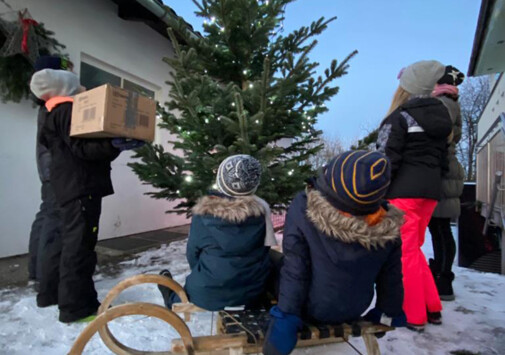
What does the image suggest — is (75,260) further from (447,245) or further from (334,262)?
(447,245)

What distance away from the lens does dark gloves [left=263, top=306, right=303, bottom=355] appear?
1.40 metres

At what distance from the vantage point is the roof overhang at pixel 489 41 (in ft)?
12.7

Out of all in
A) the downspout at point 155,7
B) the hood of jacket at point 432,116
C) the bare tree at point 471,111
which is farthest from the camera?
the bare tree at point 471,111

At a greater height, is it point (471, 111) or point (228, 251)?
point (471, 111)

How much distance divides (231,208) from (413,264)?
150cm

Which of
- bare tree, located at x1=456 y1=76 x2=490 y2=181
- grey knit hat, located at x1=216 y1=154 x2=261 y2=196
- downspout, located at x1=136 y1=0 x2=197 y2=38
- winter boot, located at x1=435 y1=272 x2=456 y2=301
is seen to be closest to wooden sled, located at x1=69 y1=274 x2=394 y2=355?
grey knit hat, located at x1=216 y1=154 x2=261 y2=196

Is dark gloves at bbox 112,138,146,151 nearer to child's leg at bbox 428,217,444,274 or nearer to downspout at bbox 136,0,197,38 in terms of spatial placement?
child's leg at bbox 428,217,444,274

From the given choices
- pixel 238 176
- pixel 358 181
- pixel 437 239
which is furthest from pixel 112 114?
pixel 437 239

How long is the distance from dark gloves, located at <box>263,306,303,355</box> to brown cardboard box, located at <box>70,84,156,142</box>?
160cm

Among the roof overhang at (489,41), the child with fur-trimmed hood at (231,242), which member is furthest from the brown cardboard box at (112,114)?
Result: the roof overhang at (489,41)

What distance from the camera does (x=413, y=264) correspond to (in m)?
2.38

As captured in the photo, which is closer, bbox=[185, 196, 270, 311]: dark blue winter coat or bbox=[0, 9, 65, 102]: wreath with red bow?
bbox=[185, 196, 270, 311]: dark blue winter coat

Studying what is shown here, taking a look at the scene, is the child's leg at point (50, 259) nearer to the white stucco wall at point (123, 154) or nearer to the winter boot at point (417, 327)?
the white stucco wall at point (123, 154)

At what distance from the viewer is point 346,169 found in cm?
140
